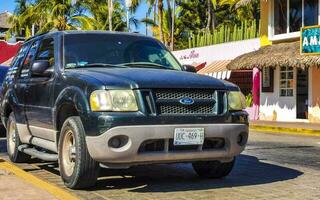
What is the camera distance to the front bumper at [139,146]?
5.80 metres

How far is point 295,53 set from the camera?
69.7 feet

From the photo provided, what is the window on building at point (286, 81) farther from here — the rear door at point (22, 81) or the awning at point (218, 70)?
the rear door at point (22, 81)

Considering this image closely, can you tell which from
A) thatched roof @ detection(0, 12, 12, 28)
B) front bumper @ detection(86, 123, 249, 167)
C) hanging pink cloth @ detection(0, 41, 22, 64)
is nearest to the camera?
front bumper @ detection(86, 123, 249, 167)

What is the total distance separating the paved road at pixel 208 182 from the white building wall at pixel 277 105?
1432 centimetres

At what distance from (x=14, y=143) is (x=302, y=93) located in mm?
16467

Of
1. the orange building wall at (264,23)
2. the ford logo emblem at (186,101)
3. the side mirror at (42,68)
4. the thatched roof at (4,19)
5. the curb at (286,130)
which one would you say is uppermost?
the thatched roof at (4,19)

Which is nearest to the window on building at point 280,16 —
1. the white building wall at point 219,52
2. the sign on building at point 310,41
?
the white building wall at point 219,52

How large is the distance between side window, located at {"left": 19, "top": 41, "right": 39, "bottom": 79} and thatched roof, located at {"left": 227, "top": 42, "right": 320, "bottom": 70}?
44.9 feet

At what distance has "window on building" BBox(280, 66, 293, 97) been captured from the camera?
77.6 ft

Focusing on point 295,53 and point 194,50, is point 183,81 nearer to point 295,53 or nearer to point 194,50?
point 295,53

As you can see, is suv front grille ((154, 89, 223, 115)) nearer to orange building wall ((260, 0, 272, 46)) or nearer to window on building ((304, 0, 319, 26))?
window on building ((304, 0, 319, 26))

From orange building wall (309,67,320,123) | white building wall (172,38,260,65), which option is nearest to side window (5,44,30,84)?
orange building wall (309,67,320,123)

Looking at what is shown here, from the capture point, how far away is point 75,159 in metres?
6.15

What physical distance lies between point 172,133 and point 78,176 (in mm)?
1101
